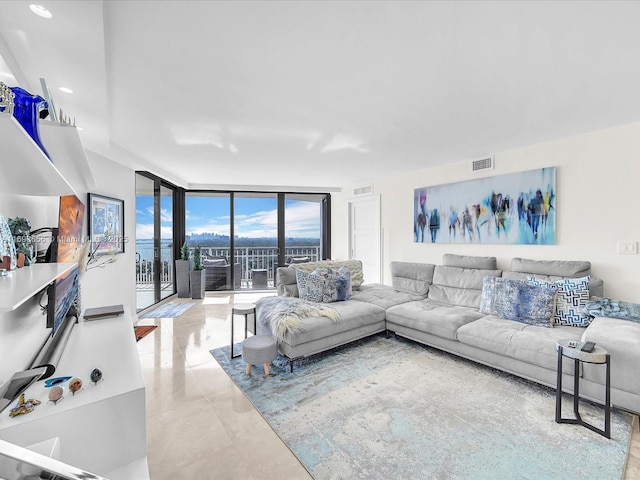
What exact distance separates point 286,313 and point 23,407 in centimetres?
210

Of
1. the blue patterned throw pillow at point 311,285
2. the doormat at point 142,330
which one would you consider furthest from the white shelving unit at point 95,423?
the doormat at point 142,330

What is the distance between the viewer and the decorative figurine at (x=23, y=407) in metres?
1.00

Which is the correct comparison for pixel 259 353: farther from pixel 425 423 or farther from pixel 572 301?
pixel 572 301

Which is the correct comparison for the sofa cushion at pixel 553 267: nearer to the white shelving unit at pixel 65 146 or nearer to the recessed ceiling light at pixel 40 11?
the white shelving unit at pixel 65 146

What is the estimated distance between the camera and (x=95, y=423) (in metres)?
1.11

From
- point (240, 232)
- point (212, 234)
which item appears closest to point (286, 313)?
point (240, 232)

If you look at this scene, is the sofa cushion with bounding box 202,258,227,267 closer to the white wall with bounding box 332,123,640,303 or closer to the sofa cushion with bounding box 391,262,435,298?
the sofa cushion with bounding box 391,262,435,298

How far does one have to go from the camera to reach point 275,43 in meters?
1.63

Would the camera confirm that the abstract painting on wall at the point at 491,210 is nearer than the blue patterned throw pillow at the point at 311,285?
Yes

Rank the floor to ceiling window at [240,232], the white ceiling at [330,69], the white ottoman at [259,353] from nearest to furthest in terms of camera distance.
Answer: the white ceiling at [330,69]
the white ottoman at [259,353]
the floor to ceiling window at [240,232]

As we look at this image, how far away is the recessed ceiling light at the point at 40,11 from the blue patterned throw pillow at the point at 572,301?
3966mm

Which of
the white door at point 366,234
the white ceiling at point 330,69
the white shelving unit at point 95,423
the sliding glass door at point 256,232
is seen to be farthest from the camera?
the sliding glass door at point 256,232

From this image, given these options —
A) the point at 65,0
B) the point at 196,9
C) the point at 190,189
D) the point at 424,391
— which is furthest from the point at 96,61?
the point at 190,189

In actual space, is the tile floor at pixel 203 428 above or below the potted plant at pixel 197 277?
below
